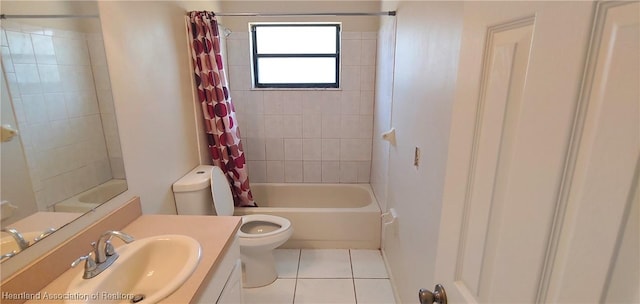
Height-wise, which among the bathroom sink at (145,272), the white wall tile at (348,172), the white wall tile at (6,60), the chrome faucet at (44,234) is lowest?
the white wall tile at (348,172)

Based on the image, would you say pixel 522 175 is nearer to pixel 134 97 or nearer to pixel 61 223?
pixel 61 223

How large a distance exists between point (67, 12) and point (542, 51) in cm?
147

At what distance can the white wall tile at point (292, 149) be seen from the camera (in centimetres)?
305

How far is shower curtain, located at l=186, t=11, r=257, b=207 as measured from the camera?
2.10 m

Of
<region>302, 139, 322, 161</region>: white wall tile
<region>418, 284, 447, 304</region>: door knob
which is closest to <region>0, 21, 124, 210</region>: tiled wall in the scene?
<region>418, 284, 447, 304</region>: door knob

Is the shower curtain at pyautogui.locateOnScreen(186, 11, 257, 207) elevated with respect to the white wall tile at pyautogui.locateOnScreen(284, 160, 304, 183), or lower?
elevated

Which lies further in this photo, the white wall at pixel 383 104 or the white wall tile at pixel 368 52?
the white wall tile at pixel 368 52

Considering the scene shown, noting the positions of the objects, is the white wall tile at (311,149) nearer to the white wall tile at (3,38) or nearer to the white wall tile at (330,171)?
the white wall tile at (330,171)

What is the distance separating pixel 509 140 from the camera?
0.52 m

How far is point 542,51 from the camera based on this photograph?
0.43 m

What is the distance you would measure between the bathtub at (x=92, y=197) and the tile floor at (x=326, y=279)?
118 centimetres

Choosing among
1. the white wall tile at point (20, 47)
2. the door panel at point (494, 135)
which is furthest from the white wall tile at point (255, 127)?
the door panel at point (494, 135)

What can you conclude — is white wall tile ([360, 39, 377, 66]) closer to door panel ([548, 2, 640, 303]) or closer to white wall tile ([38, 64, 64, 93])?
white wall tile ([38, 64, 64, 93])

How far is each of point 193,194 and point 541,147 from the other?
184cm
